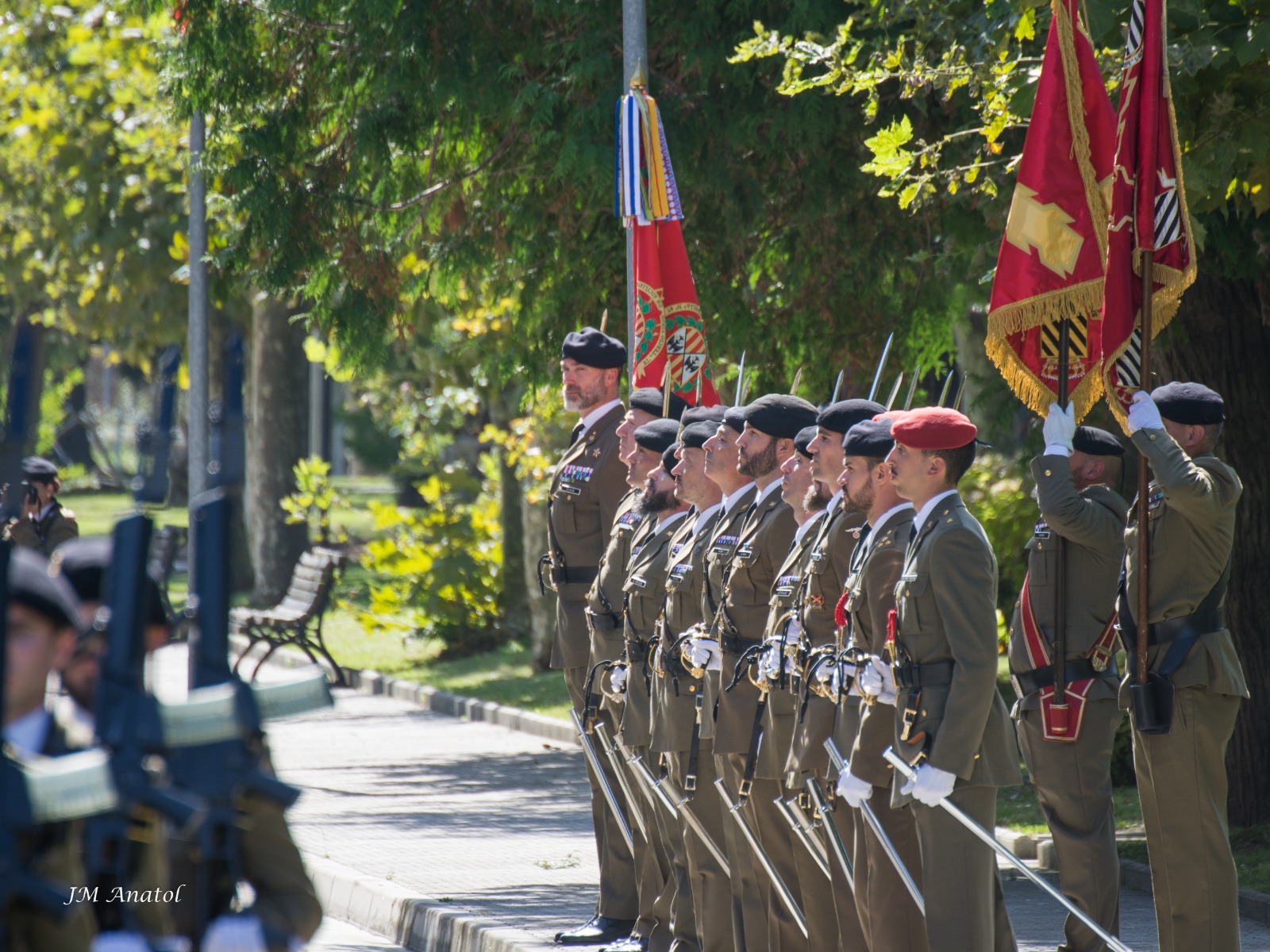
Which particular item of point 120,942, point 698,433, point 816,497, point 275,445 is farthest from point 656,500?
point 275,445

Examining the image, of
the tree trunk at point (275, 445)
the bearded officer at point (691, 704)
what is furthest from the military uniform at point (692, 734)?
the tree trunk at point (275, 445)

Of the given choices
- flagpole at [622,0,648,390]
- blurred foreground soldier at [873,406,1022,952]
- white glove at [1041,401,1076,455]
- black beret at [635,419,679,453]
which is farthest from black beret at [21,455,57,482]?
blurred foreground soldier at [873,406,1022,952]

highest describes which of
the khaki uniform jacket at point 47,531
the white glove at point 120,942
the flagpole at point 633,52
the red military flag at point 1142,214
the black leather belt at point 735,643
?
the flagpole at point 633,52

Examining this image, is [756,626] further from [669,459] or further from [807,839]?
[669,459]

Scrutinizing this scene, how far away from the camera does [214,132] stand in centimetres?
1288

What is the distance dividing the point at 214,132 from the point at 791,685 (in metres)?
7.73

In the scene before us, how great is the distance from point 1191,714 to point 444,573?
14006mm

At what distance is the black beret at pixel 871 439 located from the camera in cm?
630

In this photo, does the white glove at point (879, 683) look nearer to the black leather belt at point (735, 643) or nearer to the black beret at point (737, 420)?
the black leather belt at point (735, 643)

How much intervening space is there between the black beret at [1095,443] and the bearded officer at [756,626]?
1120 mm

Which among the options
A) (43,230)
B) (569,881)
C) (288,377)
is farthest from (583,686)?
(43,230)

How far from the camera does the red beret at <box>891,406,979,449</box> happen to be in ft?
19.9

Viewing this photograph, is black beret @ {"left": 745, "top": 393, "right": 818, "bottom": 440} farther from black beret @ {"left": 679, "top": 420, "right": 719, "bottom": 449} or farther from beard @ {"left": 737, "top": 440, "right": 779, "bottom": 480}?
black beret @ {"left": 679, "top": 420, "right": 719, "bottom": 449}

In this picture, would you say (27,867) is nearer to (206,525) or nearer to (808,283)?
(206,525)
